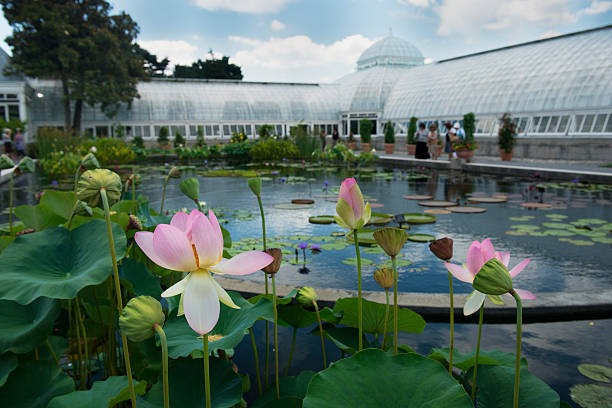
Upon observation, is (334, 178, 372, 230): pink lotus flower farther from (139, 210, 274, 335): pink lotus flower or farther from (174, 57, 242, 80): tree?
(174, 57, 242, 80): tree

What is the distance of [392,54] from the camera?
37.7m

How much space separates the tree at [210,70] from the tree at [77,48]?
1697cm

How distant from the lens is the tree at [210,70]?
152ft

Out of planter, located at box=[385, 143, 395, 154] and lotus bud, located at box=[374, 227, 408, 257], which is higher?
lotus bud, located at box=[374, 227, 408, 257]

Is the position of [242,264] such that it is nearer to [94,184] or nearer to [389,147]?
[94,184]

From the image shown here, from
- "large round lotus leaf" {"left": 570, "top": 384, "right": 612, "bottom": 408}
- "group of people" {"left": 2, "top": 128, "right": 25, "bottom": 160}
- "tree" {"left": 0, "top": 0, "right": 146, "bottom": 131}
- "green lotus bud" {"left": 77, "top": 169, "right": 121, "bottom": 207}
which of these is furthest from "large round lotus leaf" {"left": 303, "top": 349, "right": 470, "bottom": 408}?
"tree" {"left": 0, "top": 0, "right": 146, "bottom": 131}

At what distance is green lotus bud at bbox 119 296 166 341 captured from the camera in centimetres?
71

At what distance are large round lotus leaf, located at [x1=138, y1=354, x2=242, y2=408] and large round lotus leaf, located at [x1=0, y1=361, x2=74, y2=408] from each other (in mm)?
287

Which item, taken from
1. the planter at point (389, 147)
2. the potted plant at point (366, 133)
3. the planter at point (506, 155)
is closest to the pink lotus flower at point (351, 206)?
the planter at point (506, 155)

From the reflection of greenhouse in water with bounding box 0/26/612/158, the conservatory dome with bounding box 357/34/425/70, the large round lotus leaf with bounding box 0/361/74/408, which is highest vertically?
the conservatory dome with bounding box 357/34/425/70

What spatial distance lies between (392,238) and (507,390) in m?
0.51

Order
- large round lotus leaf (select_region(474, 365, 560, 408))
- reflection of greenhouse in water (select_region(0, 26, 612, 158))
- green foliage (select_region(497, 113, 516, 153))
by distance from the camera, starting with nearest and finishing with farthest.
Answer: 1. large round lotus leaf (select_region(474, 365, 560, 408))
2. green foliage (select_region(497, 113, 516, 153))
3. reflection of greenhouse in water (select_region(0, 26, 612, 158))

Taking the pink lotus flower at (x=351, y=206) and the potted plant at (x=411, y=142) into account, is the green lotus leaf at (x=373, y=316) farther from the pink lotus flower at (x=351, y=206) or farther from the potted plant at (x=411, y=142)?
the potted plant at (x=411, y=142)

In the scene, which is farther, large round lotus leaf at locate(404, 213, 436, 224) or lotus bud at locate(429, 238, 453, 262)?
large round lotus leaf at locate(404, 213, 436, 224)
